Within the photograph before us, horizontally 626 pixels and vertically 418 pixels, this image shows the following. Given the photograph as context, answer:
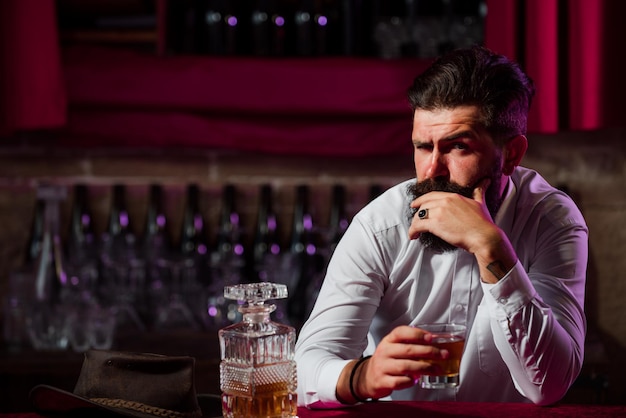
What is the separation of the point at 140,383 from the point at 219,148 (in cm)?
192

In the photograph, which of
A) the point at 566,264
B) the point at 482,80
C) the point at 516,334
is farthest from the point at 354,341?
the point at 482,80

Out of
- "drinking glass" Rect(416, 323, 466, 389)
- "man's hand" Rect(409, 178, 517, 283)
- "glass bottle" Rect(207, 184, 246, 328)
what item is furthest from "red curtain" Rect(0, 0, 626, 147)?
"drinking glass" Rect(416, 323, 466, 389)

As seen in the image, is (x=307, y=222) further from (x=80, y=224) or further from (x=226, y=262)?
(x=80, y=224)

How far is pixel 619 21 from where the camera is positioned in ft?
9.71

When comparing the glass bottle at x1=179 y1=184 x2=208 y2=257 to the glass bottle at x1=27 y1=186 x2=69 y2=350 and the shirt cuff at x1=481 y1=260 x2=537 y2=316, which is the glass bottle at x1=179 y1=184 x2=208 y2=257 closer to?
the glass bottle at x1=27 y1=186 x2=69 y2=350

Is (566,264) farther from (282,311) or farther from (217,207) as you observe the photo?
(217,207)

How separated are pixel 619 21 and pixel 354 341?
1.70 meters

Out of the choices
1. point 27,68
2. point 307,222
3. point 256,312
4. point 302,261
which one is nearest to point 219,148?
point 307,222

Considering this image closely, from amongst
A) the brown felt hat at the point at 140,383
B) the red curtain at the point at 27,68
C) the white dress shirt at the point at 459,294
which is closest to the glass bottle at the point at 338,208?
the red curtain at the point at 27,68

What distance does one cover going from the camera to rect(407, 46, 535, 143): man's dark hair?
1.90 meters

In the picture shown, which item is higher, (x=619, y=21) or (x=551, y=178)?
(x=619, y=21)

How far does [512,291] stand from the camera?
1676 mm

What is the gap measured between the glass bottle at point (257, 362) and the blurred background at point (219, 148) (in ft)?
4.02

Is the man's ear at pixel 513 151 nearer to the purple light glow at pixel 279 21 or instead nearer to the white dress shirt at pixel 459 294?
the white dress shirt at pixel 459 294
